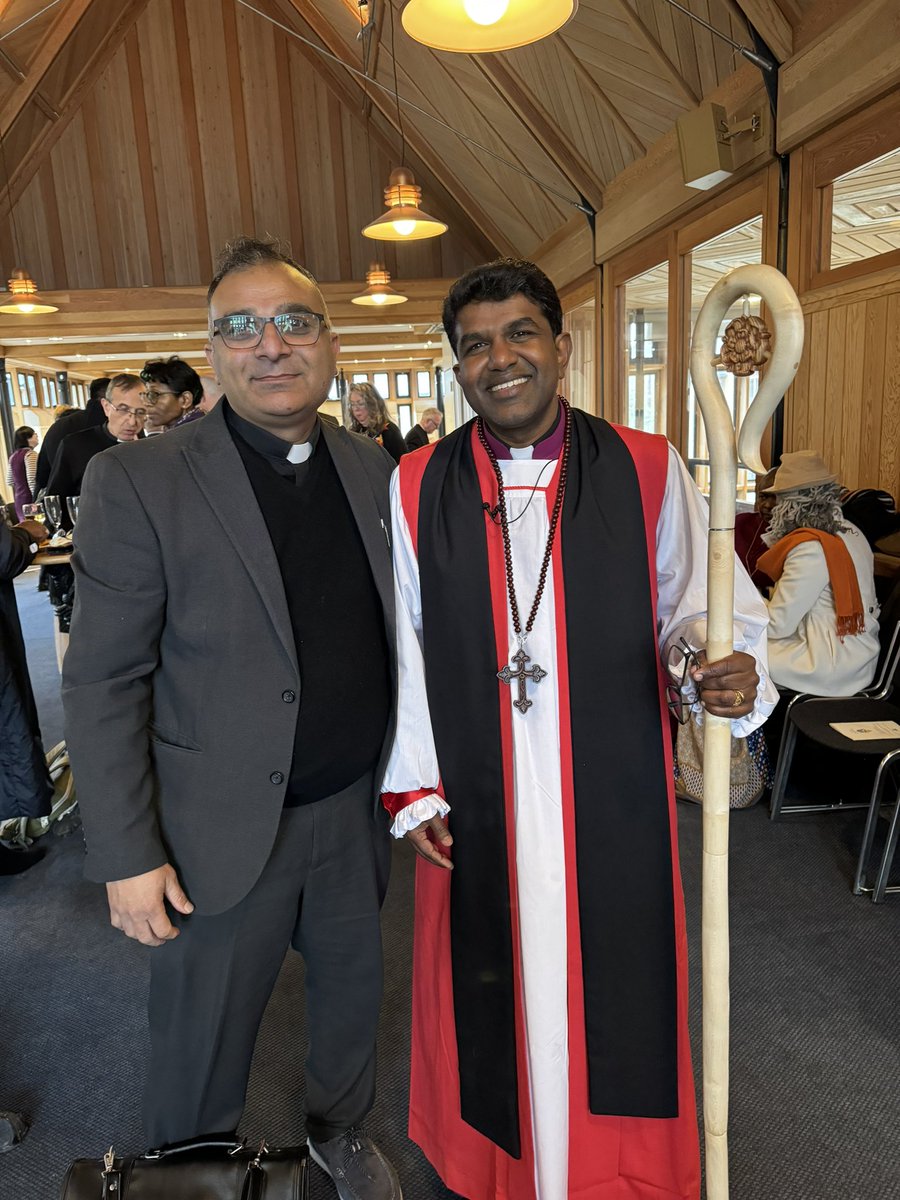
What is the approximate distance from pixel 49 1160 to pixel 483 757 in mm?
1493

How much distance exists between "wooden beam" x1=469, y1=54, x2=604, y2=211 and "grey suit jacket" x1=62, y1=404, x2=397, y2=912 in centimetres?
551

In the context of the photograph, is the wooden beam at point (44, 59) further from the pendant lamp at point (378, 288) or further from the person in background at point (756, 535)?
the person in background at point (756, 535)

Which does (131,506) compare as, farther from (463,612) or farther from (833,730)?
(833,730)

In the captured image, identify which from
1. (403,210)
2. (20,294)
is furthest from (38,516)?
(20,294)

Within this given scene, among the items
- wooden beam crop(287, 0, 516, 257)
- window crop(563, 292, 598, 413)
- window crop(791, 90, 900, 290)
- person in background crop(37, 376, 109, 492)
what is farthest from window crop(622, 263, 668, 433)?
person in background crop(37, 376, 109, 492)

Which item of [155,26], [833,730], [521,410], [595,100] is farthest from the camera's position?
[155,26]

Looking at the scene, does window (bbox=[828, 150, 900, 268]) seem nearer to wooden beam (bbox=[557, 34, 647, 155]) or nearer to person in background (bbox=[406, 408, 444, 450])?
wooden beam (bbox=[557, 34, 647, 155])

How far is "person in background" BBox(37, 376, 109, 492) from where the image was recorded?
5.16 metres

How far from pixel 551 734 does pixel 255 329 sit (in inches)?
35.1

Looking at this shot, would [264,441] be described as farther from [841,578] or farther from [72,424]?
[72,424]

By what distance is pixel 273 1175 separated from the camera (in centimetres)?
135

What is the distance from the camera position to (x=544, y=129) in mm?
6094

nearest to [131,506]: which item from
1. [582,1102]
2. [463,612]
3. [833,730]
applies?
[463,612]

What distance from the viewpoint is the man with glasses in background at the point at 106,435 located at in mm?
3930
